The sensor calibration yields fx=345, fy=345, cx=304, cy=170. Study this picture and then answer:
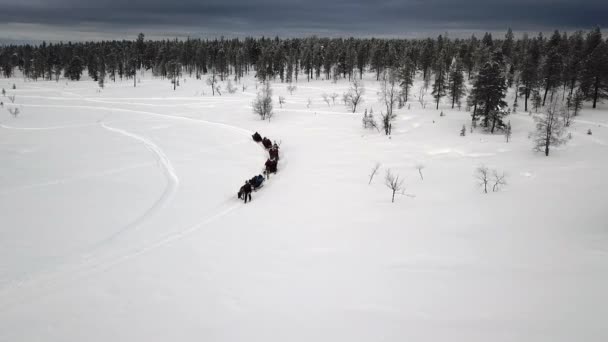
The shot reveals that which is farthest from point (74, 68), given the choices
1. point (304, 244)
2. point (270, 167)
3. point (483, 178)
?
point (483, 178)

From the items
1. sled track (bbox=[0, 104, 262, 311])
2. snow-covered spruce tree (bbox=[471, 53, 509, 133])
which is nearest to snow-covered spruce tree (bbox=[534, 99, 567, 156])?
snow-covered spruce tree (bbox=[471, 53, 509, 133])

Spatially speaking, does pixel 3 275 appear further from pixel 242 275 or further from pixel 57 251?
pixel 242 275

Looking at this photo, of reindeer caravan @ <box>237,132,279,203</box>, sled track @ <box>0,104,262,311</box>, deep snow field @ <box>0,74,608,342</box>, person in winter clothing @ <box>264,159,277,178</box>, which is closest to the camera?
deep snow field @ <box>0,74,608,342</box>

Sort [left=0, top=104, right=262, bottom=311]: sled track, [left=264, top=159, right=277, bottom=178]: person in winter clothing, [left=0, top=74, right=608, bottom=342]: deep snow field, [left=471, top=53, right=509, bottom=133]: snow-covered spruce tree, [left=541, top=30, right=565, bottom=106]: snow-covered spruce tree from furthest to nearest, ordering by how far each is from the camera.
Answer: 1. [left=541, top=30, right=565, bottom=106]: snow-covered spruce tree
2. [left=471, top=53, right=509, bottom=133]: snow-covered spruce tree
3. [left=264, top=159, right=277, bottom=178]: person in winter clothing
4. [left=0, top=104, right=262, bottom=311]: sled track
5. [left=0, top=74, right=608, bottom=342]: deep snow field

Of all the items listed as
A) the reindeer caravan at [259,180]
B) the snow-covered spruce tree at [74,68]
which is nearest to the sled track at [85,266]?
the reindeer caravan at [259,180]

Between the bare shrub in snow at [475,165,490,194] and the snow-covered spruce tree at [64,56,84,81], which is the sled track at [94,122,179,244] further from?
the snow-covered spruce tree at [64,56,84,81]
